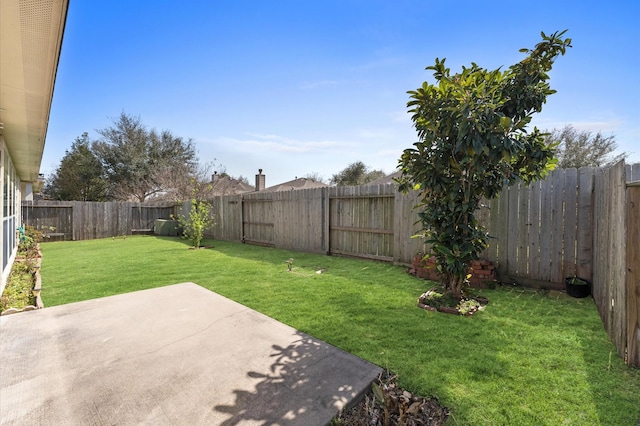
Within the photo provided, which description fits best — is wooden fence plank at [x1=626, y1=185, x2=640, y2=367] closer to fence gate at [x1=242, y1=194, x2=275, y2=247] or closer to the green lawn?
the green lawn

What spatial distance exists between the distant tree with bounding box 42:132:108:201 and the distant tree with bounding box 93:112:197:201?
0.60m

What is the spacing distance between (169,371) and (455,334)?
248 cm

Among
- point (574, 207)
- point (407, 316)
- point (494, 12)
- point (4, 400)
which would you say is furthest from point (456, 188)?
point (494, 12)

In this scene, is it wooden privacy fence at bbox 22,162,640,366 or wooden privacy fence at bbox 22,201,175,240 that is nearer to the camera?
wooden privacy fence at bbox 22,162,640,366

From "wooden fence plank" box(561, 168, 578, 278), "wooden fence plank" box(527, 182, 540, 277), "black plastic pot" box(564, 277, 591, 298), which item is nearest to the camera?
"black plastic pot" box(564, 277, 591, 298)

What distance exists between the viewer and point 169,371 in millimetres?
2074

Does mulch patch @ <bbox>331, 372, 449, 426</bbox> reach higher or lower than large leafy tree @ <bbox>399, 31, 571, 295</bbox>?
lower

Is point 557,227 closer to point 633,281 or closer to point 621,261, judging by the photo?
point 621,261

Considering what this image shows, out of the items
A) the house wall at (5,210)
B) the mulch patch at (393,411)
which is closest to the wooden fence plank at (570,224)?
the mulch patch at (393,411)

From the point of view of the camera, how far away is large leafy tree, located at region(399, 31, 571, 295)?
117 inches

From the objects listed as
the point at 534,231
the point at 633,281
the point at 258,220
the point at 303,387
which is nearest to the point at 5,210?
the point at 258,220

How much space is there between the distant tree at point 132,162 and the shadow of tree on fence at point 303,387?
21.2 metres

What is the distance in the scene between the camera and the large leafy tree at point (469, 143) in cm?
297

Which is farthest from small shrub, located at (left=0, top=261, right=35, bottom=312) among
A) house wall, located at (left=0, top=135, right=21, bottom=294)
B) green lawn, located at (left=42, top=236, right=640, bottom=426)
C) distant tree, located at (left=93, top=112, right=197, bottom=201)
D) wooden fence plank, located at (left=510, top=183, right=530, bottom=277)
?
distant tree, located at (left=93, top=112, right=197, bottom=201)
